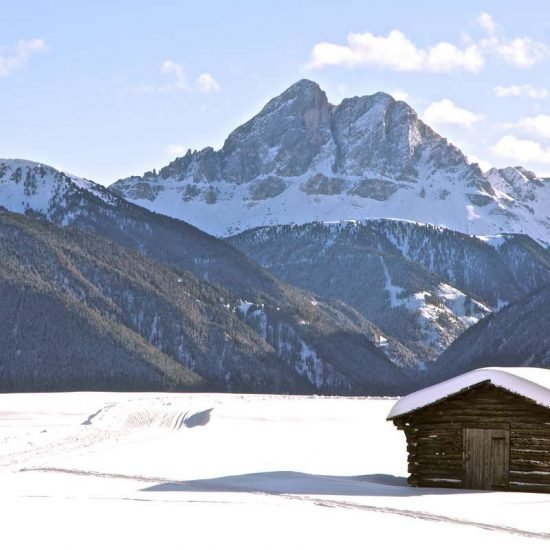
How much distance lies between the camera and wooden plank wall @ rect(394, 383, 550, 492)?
128 feet

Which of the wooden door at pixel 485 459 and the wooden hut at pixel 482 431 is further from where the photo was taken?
the wooden door at pixel 485 459

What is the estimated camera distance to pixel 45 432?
64.2 metres

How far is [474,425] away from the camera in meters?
39.8

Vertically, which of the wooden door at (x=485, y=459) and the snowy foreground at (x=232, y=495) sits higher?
the wooden door at (x=485, y=459)

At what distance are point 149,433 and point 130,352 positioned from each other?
125852mm

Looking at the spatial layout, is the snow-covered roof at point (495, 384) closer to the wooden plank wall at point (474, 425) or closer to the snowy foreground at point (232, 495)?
the wooden plank wall at point (474, 425)

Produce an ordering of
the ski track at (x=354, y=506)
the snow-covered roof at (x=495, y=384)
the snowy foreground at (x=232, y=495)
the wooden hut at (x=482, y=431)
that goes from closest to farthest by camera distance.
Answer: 1. the snowy foreground at (x=232, y=495)
2. the ski track at (x=354, y=506)
3. the snow-covered roof at (x=495, y=384)
4. the wooden hut at (x=482, y=431)

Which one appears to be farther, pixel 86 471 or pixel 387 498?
pixel 86 471

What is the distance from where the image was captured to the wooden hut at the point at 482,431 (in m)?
39.0

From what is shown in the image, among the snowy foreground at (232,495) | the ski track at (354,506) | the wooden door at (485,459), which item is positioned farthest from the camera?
the wooden door at (485,459)

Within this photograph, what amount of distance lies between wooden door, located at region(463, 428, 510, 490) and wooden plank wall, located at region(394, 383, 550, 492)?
0.65ft

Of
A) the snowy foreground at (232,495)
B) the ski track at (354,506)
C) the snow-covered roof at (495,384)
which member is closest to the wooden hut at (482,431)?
the snow-covered roof at (495,384)

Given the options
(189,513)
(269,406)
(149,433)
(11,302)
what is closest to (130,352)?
(11,302)

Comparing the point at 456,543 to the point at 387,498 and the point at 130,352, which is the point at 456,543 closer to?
the point at 387,498
